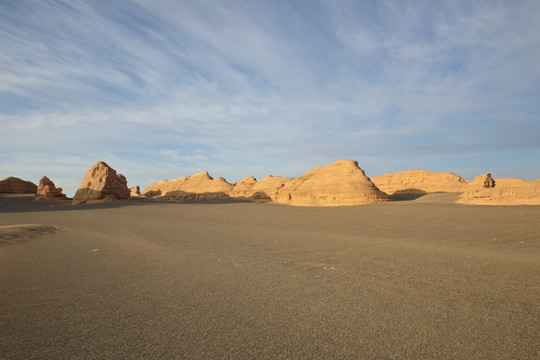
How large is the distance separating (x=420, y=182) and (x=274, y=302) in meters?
49.6

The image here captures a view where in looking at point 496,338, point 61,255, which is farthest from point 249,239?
point 496,338

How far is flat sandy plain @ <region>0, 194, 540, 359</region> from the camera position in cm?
205

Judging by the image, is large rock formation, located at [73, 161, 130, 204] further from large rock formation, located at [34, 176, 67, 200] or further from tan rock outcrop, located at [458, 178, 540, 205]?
tan rock outcrop, located at [458, 178, 540, 205]

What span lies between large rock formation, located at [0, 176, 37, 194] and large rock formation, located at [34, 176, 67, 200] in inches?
686

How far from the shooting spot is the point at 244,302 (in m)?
2.93

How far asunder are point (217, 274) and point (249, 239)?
3.02 meters

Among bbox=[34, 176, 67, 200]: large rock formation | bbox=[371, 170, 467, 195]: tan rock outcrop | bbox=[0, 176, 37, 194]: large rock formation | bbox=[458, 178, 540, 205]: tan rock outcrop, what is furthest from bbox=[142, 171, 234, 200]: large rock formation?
bbox=[458, 178, 540, 205]: tan rock outcrop

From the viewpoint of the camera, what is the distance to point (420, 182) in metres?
45.6

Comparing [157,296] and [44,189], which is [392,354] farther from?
[44,189]

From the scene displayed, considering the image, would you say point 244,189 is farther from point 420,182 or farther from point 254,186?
point 420,182

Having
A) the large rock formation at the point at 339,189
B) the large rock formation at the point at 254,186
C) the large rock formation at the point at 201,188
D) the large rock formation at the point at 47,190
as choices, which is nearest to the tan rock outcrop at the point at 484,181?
the large rock formation at the point at 339,189

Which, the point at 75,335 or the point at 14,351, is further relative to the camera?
the point at 75,335

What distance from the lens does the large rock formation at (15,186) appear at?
44.8m

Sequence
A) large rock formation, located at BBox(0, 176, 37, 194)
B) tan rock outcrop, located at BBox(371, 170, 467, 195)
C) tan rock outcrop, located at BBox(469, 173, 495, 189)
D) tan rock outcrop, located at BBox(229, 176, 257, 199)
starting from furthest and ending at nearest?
1. tan rock outcrop, located at BBox(229, 176, 257, 199)
2. large rock formation, located at BBox(0, 176, 37, 194)
3. tan rock outcrop, located at BBox(371, 170, 467, 195)
4. tan rock outcrop, located at BBox(469, 173, 495, 189)
